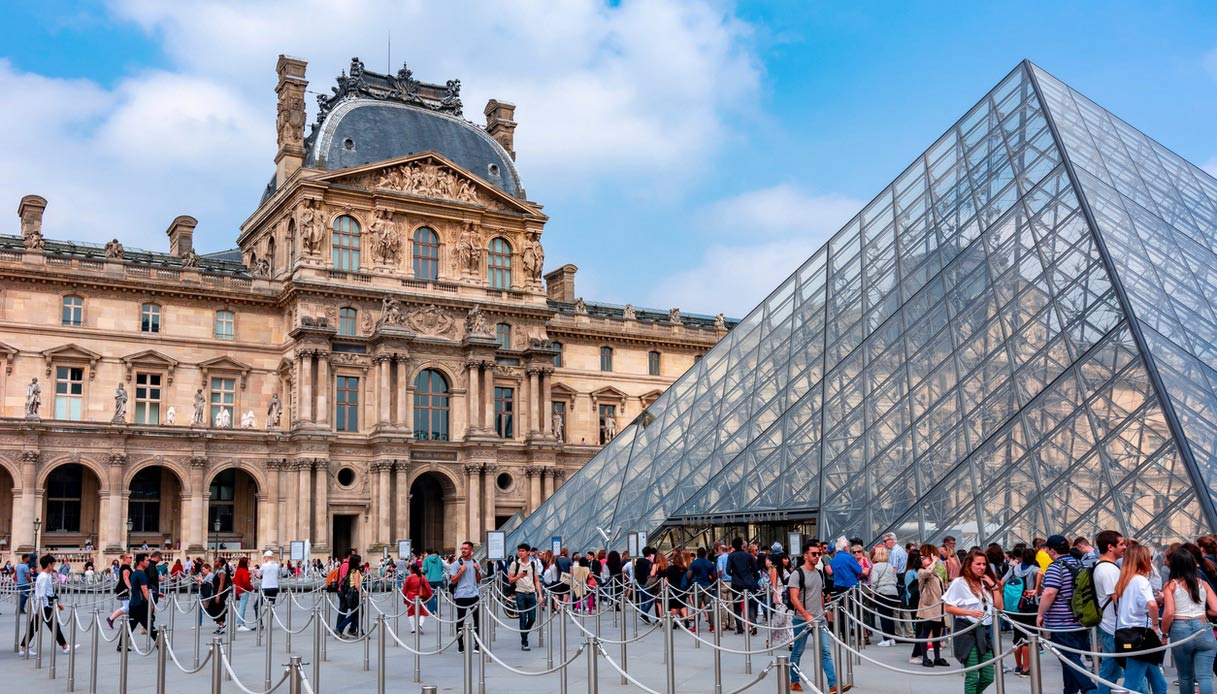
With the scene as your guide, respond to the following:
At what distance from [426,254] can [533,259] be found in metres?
4.55

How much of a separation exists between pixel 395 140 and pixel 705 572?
3306 centimetres

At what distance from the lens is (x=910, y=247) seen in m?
23.0

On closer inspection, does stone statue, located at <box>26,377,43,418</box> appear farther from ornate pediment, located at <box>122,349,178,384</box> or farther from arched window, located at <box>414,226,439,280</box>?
arched window, located at <box>414,226,439,280</box>

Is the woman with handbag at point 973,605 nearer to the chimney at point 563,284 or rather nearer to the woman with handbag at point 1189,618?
the woman with handbag at point 1189,618

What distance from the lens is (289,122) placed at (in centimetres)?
4569

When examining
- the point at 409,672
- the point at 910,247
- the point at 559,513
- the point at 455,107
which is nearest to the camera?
the point at 409,672

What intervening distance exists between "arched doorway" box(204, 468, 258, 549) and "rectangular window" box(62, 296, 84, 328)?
705 centimetres

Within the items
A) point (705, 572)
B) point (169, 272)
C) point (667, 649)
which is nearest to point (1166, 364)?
point (705, 572)

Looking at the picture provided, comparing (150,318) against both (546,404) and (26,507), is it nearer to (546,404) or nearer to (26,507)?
(26,507)

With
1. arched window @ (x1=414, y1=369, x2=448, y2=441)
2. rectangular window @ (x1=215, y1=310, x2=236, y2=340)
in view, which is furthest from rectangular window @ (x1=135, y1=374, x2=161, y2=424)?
arched window @ (x1=414, y1=369, x2=448, y2=441)

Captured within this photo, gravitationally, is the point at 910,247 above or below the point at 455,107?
below

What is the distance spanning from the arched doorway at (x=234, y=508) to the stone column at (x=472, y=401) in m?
7.94

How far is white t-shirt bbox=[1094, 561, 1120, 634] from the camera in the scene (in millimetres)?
8398

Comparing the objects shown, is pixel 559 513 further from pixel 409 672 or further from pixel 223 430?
pixel 223 430
